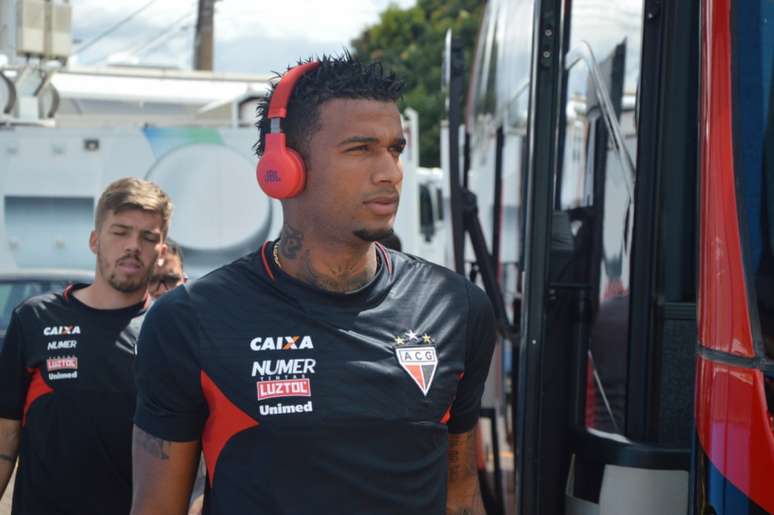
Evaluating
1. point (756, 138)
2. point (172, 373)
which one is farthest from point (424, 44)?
point (172, 373)

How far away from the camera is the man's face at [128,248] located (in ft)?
12.6

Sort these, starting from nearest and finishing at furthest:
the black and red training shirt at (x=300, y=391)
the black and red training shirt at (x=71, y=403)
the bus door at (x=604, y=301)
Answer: the black and red training shirt at (x=300, y=391) → the bus door at (x=604, y=301) → the black and red training shirt at (x=71, y=403)

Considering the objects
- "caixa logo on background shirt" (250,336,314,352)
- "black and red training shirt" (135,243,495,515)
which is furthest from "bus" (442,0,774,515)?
"caixa logo on background shirt" (250,336,314,352)

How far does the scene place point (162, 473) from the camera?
2.56 meters

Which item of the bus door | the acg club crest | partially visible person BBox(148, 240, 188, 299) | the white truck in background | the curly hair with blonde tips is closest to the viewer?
the acg club crest

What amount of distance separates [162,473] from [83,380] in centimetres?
124

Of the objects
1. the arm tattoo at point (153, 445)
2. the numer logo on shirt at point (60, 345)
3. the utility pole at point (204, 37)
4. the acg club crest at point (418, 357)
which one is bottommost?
the arm tattoo at point (153, 445)

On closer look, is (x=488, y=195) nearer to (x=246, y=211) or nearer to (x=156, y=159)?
(x=246, y=211)

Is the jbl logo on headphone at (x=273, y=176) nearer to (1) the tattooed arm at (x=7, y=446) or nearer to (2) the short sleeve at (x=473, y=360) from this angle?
(2) the short sleeve at (x=473, y=360)

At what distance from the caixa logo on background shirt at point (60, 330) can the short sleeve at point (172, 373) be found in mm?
1301

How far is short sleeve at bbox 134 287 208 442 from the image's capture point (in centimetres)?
247

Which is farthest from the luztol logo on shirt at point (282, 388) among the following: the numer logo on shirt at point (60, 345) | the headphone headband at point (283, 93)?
the numer logo on shirt at point (60, 345)

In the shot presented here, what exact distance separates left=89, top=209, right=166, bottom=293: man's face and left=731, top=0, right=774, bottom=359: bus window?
1.92 metres

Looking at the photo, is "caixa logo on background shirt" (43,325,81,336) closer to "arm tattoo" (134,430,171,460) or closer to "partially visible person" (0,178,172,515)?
"partially visible person" (0,178,172,515)
